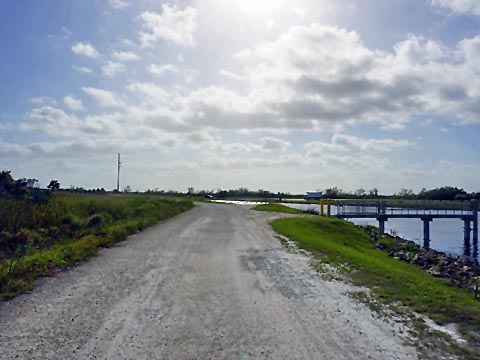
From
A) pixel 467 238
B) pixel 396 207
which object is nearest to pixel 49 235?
pixel 396 207

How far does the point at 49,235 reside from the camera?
16875 millimetres

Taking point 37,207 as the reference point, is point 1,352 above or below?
below

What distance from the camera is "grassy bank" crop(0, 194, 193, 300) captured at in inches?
390

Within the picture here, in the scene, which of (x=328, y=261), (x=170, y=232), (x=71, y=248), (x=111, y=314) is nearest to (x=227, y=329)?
(x=111, y=314)

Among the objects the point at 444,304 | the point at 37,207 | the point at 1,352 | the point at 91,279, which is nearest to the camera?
the point at 1,352

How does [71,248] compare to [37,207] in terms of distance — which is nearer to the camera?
[71,248]

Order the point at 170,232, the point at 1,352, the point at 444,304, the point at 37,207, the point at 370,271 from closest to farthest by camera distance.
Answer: the point at 1,352 < the point at 444,304 < the point at 370,271 < the point at 170,232 < the point at 37,207

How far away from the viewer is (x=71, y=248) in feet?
42.5

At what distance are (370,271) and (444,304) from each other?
325cm

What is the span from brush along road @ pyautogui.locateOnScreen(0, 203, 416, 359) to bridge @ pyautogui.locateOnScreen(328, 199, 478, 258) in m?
26.6

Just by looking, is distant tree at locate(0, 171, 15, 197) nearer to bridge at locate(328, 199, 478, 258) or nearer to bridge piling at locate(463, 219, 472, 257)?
bridge at locate(328, 199, 478, 258)

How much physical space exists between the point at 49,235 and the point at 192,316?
11636mm

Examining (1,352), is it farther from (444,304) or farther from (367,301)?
(444,304)

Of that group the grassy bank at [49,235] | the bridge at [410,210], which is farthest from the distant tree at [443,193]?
the grassy bank at [49,235]
